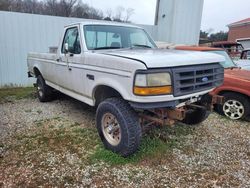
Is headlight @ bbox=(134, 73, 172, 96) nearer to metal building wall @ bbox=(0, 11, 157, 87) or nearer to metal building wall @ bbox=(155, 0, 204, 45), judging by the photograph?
metal building wall @ bbox=(0, 11, 157, 87)

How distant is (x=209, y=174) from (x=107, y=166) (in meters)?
1.41

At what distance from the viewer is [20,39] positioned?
892cm

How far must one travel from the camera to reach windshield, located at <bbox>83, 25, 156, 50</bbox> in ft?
14.0

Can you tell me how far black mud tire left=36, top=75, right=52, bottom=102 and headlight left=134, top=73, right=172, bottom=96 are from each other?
4.22 m

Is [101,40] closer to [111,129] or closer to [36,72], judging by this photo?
[111,129]

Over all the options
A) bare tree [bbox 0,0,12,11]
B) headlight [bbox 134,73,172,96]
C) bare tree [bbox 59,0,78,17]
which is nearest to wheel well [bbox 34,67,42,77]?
headlight [bbox 134,73,172,96]

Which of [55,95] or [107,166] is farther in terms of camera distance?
[55,95]

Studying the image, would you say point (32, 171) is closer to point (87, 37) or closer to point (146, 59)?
point (146, 59)

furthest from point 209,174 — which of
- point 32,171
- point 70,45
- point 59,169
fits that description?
point 70,45

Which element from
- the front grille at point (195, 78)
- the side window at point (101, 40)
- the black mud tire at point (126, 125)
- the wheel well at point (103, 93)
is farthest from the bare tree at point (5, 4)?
the front grille at point (195, 78)

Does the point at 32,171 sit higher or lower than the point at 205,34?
lower

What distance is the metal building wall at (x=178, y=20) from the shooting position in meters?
11.6

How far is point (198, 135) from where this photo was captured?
14.7ft

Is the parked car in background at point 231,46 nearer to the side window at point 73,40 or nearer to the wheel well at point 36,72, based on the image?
the wheel well at point 36,72
